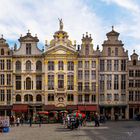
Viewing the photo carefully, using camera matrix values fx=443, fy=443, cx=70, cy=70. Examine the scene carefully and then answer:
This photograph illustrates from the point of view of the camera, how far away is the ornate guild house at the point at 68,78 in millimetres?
75125

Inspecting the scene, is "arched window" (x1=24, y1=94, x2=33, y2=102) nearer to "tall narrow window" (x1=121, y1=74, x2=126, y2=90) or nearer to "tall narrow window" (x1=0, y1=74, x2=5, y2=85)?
"tall narrow window" (x1=0, y1=74, x2=5, y2=85)

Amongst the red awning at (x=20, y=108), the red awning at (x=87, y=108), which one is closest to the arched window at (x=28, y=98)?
the red awning at (x=20, y=108)

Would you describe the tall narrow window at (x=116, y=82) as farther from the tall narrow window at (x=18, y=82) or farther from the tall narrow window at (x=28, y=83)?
the tall narrow window at (x=18, y=82)

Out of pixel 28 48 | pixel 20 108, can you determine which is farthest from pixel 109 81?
pixel 20 108

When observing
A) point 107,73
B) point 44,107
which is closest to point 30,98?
point 44,107

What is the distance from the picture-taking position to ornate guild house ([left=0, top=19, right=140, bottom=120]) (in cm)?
7512

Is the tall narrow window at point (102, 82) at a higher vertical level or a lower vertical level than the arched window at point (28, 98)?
higher

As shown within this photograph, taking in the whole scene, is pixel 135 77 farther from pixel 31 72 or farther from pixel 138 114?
pixel 31 72

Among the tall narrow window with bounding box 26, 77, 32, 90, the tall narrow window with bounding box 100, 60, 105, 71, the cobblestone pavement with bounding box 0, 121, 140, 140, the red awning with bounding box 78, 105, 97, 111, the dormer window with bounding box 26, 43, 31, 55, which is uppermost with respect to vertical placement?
the dormer window with bounding box 26, 43, 31, 55

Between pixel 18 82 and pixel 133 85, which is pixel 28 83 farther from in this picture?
pixel 133 85

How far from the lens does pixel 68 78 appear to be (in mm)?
75250

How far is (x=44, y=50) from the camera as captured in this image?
7588cm

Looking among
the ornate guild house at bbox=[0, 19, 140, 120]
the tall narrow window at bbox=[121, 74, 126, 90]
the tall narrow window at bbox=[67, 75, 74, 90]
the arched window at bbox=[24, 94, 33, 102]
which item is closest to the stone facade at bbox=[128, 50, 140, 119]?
the ornate guild house at bbox=[0, 19, 140, 120]

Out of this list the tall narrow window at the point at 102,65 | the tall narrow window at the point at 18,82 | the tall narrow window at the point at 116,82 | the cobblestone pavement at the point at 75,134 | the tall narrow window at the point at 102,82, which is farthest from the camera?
the tall narrow window at the point at 102,65
